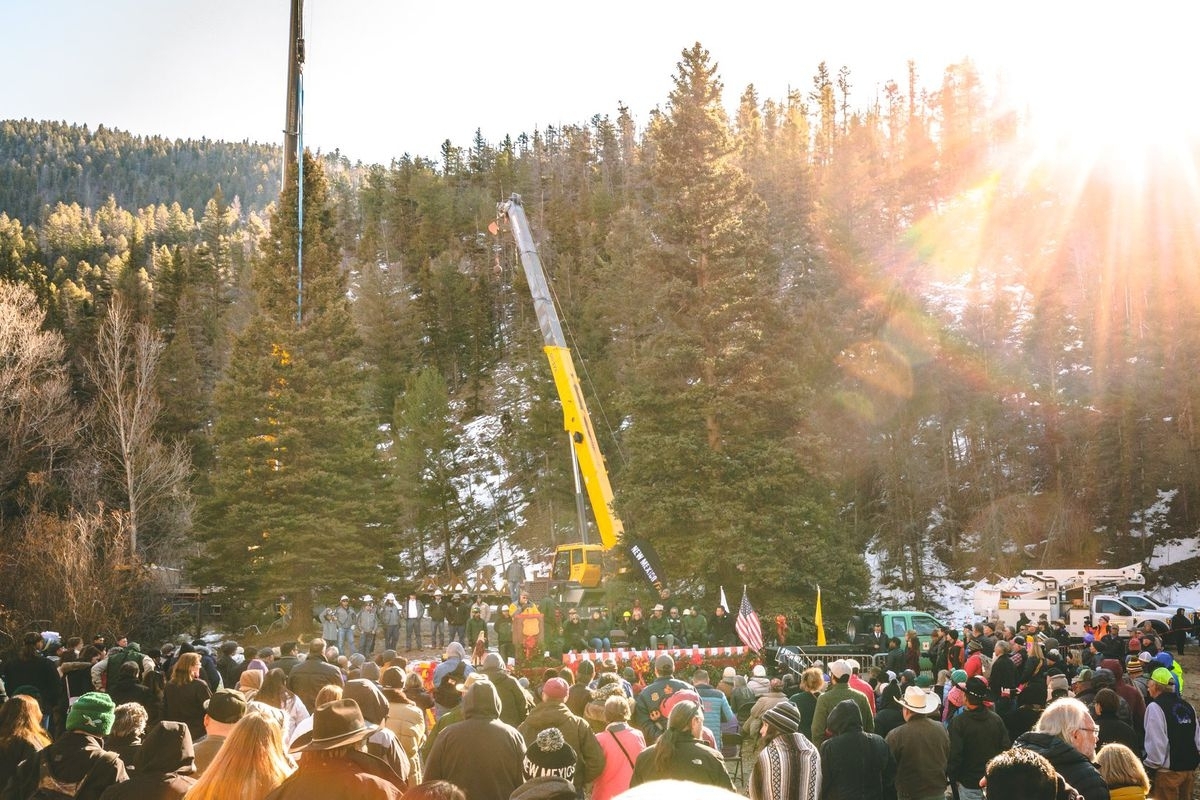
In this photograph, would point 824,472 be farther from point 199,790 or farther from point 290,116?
point 199,790

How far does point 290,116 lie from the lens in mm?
20891

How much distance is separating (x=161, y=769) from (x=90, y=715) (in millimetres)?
1051

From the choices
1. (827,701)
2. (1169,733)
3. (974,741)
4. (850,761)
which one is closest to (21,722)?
(850,761)

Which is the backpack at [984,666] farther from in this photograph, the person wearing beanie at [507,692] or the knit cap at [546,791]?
the knit cap at [546,791]

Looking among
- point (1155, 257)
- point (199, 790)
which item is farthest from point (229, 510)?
point (1155, 257)

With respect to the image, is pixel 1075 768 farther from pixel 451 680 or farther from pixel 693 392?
pixel 693 392

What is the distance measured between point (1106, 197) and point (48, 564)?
61908mm

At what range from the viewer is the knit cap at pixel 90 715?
5895 mm

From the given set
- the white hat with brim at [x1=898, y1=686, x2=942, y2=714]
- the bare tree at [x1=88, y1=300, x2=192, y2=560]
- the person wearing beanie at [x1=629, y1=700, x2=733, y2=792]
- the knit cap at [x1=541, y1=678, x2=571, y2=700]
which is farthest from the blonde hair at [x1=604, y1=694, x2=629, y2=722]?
the bare tree at [x1=88, y1=300, x2=192, y2=560]

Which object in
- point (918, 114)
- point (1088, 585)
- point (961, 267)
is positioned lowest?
point (1088, 585)

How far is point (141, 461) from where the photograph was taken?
1458 inches

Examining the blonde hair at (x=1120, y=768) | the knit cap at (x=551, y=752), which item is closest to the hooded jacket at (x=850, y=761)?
the blonde hair at (x=1120, y=768)

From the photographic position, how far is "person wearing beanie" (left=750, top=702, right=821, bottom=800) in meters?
6.52

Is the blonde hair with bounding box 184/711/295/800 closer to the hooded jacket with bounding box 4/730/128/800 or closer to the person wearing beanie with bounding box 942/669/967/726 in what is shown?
the hooded jacket with bounding box 4/730/128/800
